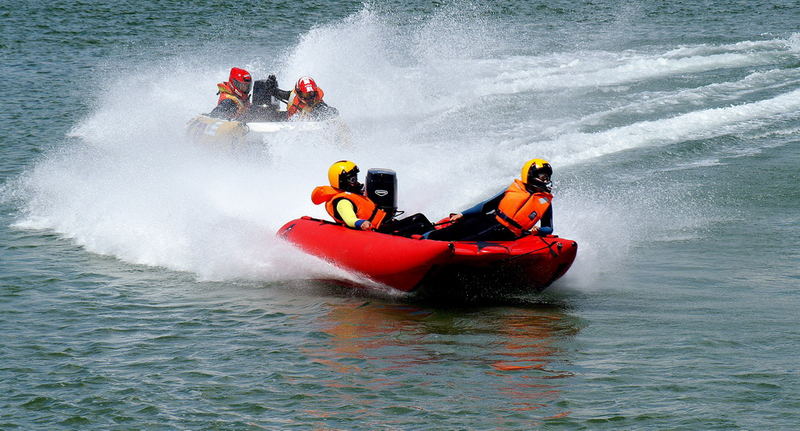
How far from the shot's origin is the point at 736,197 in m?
12.2

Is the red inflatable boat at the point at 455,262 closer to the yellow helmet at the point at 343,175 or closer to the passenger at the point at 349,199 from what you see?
the passenger at the point at 349,199

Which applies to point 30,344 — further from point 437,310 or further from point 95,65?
point 95,65

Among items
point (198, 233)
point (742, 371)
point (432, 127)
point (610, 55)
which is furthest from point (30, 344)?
point (610, 55)

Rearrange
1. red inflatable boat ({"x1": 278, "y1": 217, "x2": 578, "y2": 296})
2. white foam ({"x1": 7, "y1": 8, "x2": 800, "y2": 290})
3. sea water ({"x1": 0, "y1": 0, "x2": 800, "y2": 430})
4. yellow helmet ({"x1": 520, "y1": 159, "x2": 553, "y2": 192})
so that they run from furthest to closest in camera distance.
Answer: white foam ({"x1": 7, "y1": 8, "x2": 800, "y2": 290})
yellow helmet ({"x1": 520, "y1": 159, "x2": 553, "y2": 192})
red inflatable boat ({"x1": 278, "y1": 217, "x2": 578, "y2": 296})
sea water ({"x1": 0, "y1": 0, "x2": 800, "y2": 430})

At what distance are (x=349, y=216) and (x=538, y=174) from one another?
1712 mm

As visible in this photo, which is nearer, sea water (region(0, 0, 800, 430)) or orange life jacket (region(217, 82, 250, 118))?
sea water (region(0, 0, 800, 430))

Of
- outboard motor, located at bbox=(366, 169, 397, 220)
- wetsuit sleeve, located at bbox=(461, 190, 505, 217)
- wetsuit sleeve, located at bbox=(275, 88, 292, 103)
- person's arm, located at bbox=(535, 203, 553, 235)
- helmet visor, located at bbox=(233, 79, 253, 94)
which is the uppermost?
helmet visor, located at bbox=(233, 79, 253, 94)

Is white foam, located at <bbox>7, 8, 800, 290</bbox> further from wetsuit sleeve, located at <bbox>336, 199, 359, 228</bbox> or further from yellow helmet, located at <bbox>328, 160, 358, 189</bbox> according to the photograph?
yellow helmet, located at <bbox>328, 160, 358, 189</bbox>

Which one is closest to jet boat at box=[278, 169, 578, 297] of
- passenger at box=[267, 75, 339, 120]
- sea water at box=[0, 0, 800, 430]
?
sea water at box=[0, 0, 800, 430]

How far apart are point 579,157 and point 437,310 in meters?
6.36

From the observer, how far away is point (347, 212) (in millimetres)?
9125

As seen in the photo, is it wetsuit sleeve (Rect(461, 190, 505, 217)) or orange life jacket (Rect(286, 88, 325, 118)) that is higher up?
orange life jacket (Rect(286, 88, 325, 118))

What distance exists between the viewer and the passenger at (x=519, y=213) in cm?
877

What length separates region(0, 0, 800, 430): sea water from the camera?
6.67 meters
